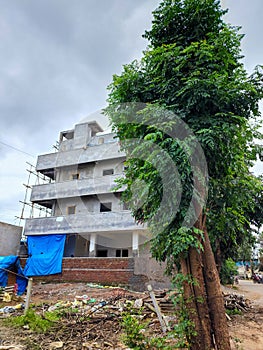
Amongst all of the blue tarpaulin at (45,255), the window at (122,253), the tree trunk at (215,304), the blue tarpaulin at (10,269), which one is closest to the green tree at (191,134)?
the tree trunk at (215,304)

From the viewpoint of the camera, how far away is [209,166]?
4.82 metres

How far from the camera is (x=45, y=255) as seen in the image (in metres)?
14.8

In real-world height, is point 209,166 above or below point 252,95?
below

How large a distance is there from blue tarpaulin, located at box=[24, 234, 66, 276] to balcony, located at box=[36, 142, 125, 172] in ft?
17.2

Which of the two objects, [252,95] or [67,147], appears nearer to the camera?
[252,95]

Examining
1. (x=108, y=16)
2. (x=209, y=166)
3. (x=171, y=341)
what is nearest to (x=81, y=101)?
(x=108, y=16)

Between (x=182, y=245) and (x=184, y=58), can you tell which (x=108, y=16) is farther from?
(x=182, y=245)

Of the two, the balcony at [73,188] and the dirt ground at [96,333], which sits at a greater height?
the balcony at [73,188]

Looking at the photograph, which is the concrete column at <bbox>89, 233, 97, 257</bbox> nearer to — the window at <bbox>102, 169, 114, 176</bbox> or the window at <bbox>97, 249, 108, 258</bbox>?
the window at <bbox>97, 249, 108, 258</bbox>

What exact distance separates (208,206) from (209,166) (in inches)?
32.9

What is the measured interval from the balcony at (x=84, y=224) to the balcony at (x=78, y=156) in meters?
3.89

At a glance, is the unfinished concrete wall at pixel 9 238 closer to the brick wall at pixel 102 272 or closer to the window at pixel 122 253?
the brick wall at pixel 102 272

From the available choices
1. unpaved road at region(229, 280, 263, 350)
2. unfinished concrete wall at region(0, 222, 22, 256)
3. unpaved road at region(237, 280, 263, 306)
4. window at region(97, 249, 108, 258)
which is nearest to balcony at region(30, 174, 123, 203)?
unfinished concrete wall at region(0, 222, 22, 256)

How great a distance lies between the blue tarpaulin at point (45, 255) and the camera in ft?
46.5
